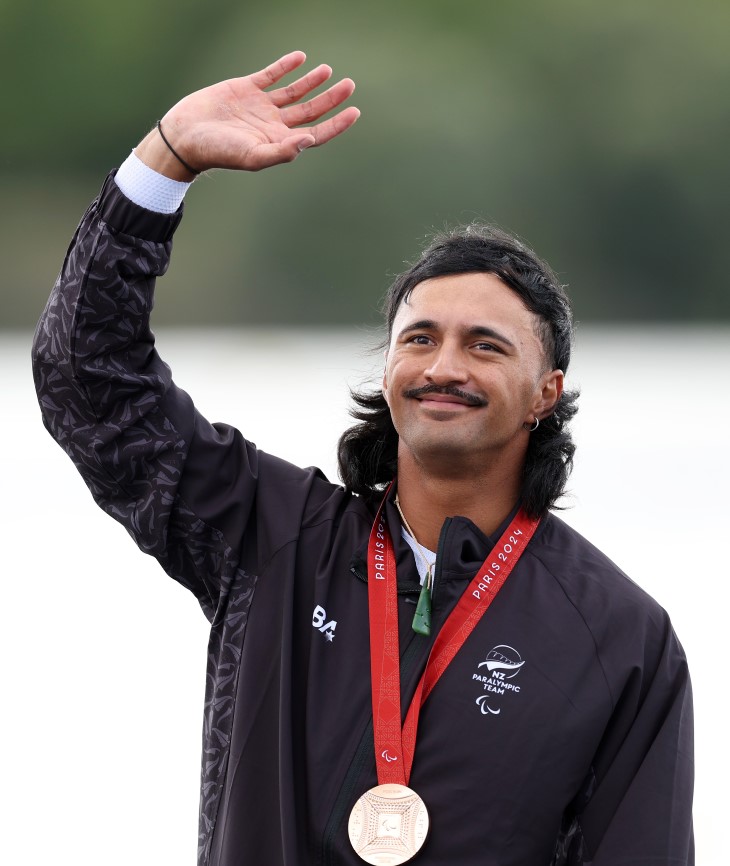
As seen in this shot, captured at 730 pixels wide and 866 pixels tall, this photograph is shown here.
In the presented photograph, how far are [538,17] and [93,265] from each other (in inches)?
686

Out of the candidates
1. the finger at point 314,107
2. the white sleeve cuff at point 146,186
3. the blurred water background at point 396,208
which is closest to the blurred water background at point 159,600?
the blurred water background at point 396,208

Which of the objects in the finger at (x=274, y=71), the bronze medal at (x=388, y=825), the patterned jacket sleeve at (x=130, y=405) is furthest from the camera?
the finger at (x=274, y=71)

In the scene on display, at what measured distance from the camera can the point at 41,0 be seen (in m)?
17.1

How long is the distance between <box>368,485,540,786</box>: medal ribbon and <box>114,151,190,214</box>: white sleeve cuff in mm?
614

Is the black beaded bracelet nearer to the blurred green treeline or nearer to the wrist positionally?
the wrist

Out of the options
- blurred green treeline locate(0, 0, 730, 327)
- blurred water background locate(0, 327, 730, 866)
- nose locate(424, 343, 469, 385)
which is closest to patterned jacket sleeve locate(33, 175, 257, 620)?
nose locate(424, 343, 469, 385)

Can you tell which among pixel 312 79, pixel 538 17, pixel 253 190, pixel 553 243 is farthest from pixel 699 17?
pixel 312 79

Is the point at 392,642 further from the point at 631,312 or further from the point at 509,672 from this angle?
the point at 631,312

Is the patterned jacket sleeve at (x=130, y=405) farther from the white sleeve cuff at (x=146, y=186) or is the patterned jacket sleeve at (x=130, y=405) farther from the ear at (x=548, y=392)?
the ear at (x=548, y=392)

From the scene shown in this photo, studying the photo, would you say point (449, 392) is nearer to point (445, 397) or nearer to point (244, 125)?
point (445, 397)

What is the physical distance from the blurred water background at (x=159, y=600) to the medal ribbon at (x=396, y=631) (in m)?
0.48

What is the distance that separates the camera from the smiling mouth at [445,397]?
2072 mm

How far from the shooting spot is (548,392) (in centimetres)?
230

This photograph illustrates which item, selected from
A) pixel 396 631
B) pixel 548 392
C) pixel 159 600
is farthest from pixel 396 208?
pixel 396 631
